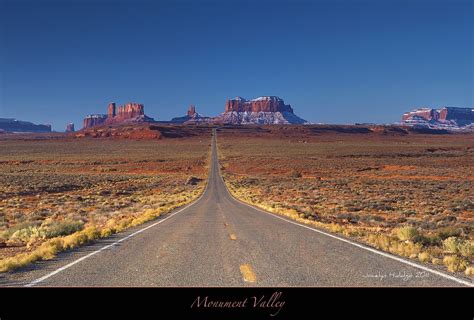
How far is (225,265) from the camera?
796 cm

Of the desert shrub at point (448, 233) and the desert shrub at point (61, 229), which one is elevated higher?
the desert shrub at point (448, 233)

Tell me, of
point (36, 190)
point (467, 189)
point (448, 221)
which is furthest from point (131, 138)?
point (448, 221)

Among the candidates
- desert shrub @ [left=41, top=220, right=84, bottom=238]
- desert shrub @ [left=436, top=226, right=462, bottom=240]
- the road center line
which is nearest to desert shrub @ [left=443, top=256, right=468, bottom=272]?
the road center line

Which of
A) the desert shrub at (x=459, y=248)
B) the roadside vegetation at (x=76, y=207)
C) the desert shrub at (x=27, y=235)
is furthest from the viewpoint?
the desert shrub at (x=27, y=235)

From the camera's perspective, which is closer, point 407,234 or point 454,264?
point 454,264

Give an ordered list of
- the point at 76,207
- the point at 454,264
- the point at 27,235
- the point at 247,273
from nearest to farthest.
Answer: the point at 247,273 → the point at 454,264 → the point at 27,235 → the point at 76,207

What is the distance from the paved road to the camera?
6.71m

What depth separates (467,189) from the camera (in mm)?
39219

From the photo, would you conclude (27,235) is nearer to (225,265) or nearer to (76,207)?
(225,265)

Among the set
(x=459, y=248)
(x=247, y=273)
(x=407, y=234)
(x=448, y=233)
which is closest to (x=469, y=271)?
(x=459, y=248)

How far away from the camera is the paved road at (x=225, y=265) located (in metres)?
6.71

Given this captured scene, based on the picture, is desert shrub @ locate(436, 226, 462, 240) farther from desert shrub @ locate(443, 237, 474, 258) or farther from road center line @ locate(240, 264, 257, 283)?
road center line @ locate(240, 264, 257, 283)

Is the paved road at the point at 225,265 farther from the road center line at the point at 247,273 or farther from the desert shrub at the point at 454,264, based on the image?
the desert shrub at the point at 454,264

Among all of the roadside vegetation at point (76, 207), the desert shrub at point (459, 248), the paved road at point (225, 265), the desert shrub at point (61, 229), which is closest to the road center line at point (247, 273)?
the paved road at point (225, 265)
